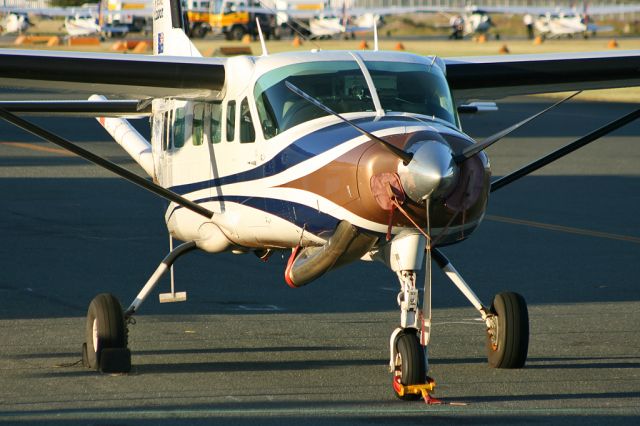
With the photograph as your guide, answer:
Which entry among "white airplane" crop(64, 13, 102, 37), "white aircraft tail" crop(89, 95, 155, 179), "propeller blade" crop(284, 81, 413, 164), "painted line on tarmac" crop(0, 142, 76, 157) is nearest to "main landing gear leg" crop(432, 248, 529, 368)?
"propeller blade" crop(284, 81, 413, 164)

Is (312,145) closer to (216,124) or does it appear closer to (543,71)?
(216,124)

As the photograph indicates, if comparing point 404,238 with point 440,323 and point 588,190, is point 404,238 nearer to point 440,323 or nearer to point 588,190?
point 440,323

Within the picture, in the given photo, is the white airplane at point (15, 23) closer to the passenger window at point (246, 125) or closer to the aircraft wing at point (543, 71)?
the aircraft wing at point (543, 71)

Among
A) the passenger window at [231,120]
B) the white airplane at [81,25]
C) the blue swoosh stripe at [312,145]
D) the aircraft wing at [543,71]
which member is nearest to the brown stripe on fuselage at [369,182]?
the blue swoosh stripe at [312,145]

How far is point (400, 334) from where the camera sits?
8.16 meters

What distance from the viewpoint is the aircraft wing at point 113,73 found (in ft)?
31.1

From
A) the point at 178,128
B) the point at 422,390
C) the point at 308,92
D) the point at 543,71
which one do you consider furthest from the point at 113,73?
the point at 543,71

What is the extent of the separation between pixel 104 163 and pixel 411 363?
3.03 m

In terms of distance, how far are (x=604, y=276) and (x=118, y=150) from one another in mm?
14827

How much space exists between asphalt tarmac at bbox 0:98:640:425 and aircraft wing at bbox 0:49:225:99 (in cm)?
202

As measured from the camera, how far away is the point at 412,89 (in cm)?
898

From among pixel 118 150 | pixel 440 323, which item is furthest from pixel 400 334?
pixel 118 150

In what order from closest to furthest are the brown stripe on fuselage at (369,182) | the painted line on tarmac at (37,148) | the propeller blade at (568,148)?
the brown stripe on fuselage at (369,182) → the propeller blade at (568,148) → the painted line on tarmac at (37,148)

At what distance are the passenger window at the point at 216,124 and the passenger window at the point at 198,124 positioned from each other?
204mm
